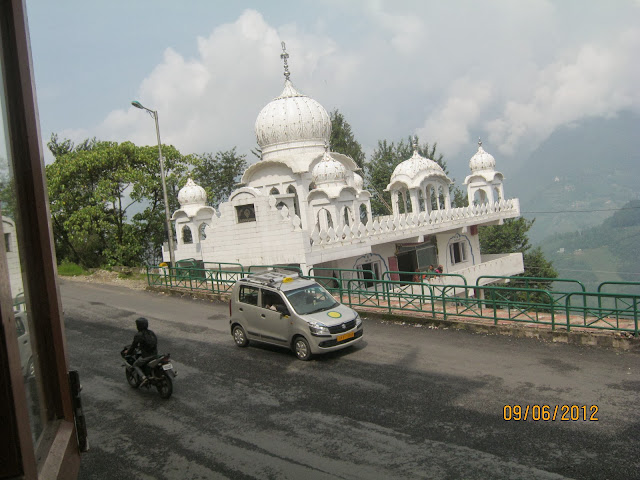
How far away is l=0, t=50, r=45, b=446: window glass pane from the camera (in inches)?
82.8

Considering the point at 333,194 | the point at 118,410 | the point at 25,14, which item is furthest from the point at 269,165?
the point at 25,14

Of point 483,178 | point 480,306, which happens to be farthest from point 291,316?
Answer: point 483,178

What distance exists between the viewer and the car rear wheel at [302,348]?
38.1ft

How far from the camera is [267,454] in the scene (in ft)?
24.1

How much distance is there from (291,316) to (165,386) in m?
3.07

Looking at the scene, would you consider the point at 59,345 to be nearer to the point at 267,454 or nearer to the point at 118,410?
the point at 267,454

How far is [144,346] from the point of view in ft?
32.0

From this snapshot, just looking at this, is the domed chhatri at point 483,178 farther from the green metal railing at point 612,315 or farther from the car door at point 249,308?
the car door at point 249,308

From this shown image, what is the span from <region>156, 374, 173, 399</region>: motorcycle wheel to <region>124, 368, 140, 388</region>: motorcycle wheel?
58cm

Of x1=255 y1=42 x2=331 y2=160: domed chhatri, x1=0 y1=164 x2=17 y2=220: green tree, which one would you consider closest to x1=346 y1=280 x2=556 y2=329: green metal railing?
x1=0 y1=164 x2=17 y2=220: green tree

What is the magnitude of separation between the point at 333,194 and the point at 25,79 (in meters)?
19.3
